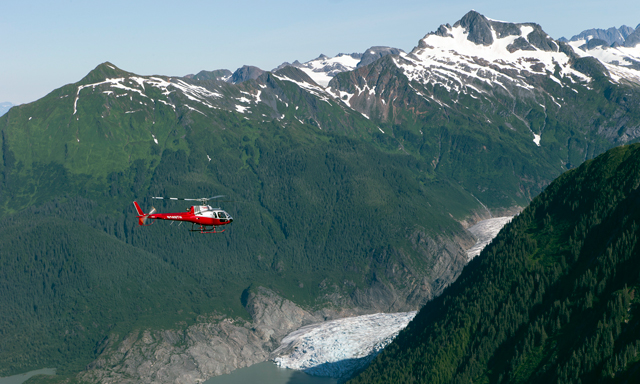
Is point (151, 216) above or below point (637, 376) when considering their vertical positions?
above

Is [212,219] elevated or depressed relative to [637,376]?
elevated

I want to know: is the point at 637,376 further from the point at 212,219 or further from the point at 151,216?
the point at 151,216

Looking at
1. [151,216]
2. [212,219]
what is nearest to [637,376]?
[212,219]
